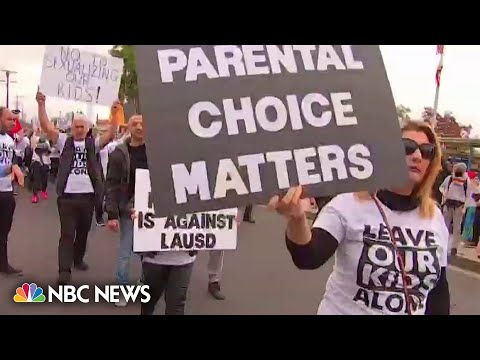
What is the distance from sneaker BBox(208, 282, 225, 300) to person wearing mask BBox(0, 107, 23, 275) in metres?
1.98

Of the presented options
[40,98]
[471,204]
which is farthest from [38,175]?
[471,204]

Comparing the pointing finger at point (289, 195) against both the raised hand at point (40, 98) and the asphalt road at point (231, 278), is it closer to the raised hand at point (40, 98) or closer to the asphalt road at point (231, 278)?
the asphalt road at point (231, 278)

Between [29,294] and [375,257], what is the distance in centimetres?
396

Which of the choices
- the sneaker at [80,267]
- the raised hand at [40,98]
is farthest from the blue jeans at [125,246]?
the raised hand at [40,98]

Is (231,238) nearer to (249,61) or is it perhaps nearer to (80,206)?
(80,206)

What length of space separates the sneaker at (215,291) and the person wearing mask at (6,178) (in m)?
1.98

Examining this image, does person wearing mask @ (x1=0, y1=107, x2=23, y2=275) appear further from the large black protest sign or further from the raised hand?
the large black protest sign

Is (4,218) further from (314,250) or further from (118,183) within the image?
(314,250)

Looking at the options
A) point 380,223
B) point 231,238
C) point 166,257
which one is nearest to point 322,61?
point 380,223

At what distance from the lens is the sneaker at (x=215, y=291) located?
544 cm

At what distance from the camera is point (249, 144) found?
1845mm

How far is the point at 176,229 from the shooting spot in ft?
13.3

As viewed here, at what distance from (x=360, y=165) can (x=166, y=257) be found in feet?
7.34

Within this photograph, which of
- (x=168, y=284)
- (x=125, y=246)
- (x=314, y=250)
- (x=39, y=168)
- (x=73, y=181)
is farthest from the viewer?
(x=39, y=168)
